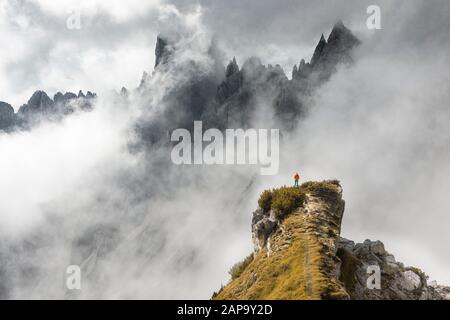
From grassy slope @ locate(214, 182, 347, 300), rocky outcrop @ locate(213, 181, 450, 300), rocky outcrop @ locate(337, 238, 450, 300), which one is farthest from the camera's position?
rocky outcrop @ locate(337, 238, 450, 300)

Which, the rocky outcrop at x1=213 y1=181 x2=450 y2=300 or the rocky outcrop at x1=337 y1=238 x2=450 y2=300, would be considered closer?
the rocky outcrop at x1=213 y1=181 x2=450 y2=300

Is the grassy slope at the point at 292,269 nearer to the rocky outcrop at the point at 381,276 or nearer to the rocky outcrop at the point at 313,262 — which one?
the rocky outcrop at the point at 313,262

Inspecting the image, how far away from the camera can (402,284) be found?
3080 cm

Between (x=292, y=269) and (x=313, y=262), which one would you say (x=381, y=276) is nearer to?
(x=313, y=262)

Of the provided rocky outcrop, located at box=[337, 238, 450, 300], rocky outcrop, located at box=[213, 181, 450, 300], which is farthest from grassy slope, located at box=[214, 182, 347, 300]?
rocky outcrop, located at box=[337, 238, 450, 300]

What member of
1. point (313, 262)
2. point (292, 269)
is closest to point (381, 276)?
point (313, 262)

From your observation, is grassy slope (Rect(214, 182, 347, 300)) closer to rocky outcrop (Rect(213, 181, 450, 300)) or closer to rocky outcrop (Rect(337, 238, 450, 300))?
rocky outcrop (Rect(213, 181, 450, 300))

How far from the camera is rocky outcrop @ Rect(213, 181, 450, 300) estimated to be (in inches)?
904

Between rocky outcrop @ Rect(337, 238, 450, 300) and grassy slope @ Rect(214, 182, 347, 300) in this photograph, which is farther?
rocky outcrop @ Rect(337, 238, 450, 300)

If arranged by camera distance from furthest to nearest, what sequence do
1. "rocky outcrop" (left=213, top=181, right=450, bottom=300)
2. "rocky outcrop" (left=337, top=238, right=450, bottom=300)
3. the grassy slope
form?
"rocky outcrop" (left=337, top=238, right=450, bottom=300), "rocky outcrop" (left=213, top=181, right=450, bottom=300), the grassy slope
